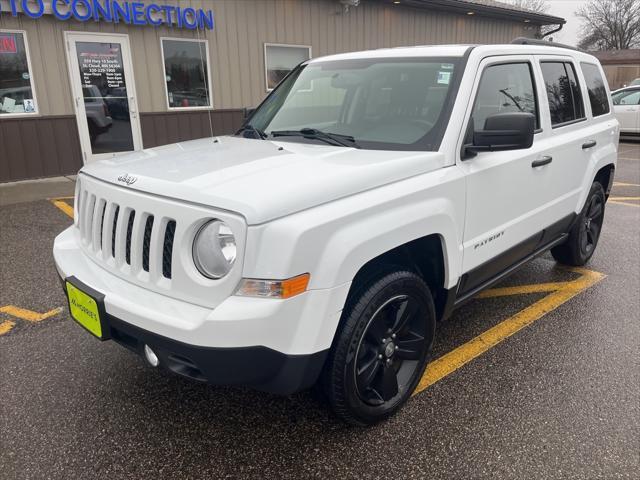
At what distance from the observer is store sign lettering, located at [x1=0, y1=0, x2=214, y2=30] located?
7.86m

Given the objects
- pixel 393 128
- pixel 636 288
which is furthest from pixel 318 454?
pixel 636 288

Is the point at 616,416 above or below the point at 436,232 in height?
below

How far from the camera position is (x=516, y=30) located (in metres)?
15.9

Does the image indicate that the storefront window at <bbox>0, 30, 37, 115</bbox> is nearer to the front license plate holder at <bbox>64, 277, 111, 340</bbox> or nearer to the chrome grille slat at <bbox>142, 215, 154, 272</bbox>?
the front license plate holder at <bbox>64, 277, 111, 340</bbox>

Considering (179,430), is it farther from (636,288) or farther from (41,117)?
(41,117)

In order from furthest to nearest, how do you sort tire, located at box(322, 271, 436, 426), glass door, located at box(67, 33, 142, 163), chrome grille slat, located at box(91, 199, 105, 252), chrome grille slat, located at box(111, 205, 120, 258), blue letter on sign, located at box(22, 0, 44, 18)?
glass door, located at box(67, 33, 142, 163) → blue letter on sign, located at box(22, 0, 44, 18) → chrome grille slat, located at box(91, 199, 105, 252) → chrome grille slat, located at box(111, 205, 120, 258) → tire, located at box(322, 271, 436, 426)

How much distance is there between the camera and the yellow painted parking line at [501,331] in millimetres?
3000

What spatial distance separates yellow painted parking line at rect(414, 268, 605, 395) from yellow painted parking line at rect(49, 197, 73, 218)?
5.45m

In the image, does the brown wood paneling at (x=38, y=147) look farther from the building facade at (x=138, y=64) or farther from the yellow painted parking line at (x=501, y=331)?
the yellow painted parking line at (x=501, y=331)

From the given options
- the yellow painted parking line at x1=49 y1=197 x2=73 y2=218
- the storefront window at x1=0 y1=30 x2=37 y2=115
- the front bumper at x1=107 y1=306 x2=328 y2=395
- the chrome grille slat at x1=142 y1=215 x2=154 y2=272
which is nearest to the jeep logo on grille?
the chrome grille slat at x1=142 y1=215 x2=154 y2=272

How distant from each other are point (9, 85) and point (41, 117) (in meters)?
0.64

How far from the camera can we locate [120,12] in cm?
862

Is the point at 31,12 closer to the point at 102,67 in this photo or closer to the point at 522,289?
the point at 102,67

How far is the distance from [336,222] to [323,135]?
104 centimetres
